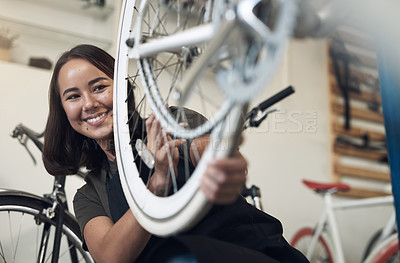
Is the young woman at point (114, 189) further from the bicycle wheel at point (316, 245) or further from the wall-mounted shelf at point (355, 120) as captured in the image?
the wall-mounted shelf at point (355, 120)

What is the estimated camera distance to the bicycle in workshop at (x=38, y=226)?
1044mm

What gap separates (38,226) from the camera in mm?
1141

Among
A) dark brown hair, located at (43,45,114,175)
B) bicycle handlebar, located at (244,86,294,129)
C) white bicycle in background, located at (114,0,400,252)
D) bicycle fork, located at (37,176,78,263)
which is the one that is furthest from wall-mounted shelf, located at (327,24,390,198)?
white bicycle in background, located at (114,0,400,252)

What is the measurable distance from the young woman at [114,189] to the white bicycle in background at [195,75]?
2 centimetres

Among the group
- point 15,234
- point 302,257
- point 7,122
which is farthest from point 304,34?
point 7,122

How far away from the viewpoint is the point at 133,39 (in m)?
0.61

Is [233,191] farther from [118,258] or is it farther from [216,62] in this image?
[118,258]

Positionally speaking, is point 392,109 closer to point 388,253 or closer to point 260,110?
point 260,110

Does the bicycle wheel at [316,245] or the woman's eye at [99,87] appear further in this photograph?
the bicycle wheel at [316,245]

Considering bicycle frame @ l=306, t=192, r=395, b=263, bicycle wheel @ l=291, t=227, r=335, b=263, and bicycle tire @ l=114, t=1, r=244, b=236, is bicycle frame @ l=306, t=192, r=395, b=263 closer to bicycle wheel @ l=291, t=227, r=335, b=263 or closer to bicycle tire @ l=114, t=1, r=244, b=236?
bicycle wheel @ l=291, t=227, r=335, b=263

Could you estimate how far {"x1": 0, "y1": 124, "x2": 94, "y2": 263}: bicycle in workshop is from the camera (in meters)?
1.04

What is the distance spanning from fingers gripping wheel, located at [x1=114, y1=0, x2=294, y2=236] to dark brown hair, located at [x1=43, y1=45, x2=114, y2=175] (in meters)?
0.13

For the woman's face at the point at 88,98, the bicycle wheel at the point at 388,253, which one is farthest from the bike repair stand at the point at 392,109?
the bicycle wheel at the point at 388,253

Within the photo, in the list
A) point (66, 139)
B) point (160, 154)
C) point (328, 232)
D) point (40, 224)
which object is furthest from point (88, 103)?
point (328, 232)
